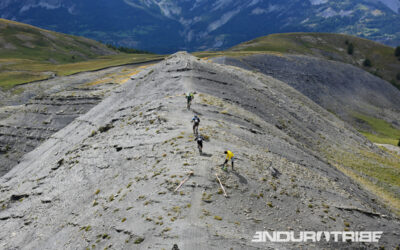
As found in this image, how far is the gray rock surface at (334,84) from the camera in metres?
92.3

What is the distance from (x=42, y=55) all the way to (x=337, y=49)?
165980 millimetres

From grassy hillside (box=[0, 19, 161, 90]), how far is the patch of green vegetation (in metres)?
89.1

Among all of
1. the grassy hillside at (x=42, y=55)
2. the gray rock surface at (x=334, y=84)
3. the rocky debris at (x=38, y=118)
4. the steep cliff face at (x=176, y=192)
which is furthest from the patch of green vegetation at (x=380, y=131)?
the grassy hillside at (x=42, y=55)

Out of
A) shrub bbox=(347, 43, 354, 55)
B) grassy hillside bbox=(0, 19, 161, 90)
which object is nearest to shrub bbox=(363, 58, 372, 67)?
shrub bbox=(347, 43, 354, 55)

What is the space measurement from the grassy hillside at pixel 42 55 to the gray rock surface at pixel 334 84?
2185 inches

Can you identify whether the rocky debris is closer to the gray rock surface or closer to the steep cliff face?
the steep cliff face

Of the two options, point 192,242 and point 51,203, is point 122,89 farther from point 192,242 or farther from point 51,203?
point 192,242

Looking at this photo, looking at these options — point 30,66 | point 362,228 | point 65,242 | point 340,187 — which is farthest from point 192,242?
point 30,66

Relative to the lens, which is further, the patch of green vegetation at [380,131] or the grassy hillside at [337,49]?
the grassy hillside at [337,49]

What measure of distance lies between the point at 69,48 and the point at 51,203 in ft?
592

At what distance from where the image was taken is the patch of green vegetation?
76.1 m

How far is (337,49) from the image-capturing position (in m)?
160

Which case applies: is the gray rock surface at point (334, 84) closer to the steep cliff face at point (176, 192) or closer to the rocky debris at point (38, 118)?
the rocky debris at point (38, 118)

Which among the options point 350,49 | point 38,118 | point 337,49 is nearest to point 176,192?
point 38,118
